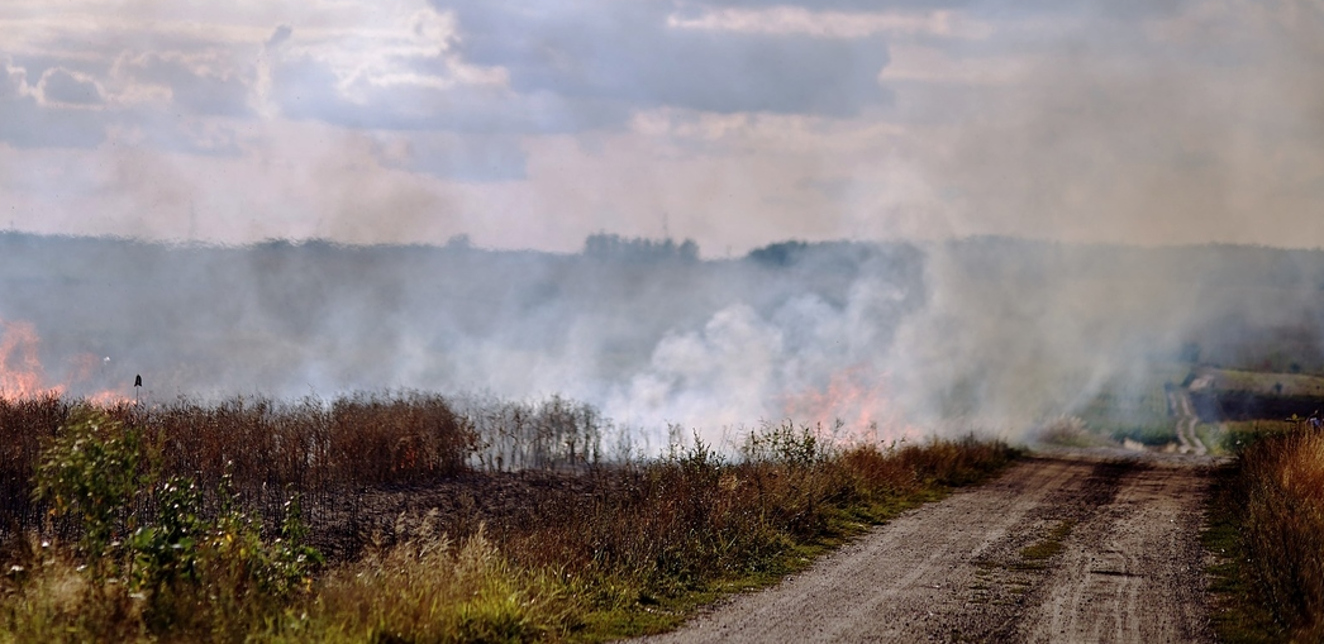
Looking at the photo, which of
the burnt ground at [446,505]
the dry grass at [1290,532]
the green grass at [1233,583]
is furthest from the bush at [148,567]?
the dry grass at [1290,532]

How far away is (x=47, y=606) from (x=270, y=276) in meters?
46.2

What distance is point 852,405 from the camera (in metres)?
39.0

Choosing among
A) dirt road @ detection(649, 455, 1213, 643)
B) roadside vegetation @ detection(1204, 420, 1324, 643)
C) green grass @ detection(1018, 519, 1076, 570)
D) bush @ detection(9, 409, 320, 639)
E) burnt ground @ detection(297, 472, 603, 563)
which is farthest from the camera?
burnt ground @ detection(297, 472, 603, 563)

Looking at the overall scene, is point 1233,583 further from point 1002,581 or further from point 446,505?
point 446,505

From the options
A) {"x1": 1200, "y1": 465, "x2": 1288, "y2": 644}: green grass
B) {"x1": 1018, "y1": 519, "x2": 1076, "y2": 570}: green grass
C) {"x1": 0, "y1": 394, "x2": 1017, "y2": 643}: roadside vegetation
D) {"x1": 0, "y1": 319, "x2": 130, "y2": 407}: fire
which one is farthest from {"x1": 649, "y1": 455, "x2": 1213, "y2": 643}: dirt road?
{"x1": 0, "y1": 319, "x2": 130, "y2": 407}: fire

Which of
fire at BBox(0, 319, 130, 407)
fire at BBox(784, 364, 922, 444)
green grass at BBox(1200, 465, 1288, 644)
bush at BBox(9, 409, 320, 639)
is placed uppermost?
fire at BBox(0, 319, 130, 407)

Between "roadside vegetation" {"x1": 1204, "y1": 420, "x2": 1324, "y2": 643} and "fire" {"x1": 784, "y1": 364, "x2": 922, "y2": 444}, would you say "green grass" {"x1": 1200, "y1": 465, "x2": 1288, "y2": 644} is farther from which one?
"fire" {"x1": 784, "y1": 364, "x2": 922, "y2": 444}

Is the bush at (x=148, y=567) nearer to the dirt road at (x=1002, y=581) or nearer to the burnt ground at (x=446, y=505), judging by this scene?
the dirt road at (x=1002, y=581)

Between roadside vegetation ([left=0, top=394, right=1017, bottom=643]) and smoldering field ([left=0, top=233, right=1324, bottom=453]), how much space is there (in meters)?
9.31

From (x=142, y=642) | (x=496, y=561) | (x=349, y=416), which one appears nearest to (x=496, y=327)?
(x=349, y=416)

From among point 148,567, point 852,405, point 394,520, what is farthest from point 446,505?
point 852,405

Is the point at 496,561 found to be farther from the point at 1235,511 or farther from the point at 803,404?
the point at 803,404

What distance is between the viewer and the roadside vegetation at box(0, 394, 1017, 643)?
11.5m

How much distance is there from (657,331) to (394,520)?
30.6m
